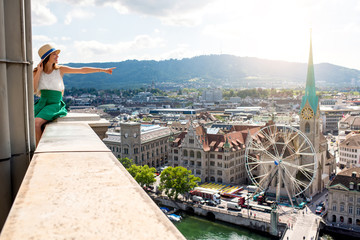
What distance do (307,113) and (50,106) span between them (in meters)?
50.3

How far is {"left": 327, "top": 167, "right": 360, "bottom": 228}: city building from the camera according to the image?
4034 cm

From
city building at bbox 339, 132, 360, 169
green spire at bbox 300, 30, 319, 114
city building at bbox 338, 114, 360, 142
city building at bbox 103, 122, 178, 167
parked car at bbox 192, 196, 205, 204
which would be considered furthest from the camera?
city building at bbox 338, 114, 360, 142

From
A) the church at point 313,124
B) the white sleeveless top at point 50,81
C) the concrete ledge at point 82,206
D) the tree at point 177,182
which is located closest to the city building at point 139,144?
Result: the tree at point 177,182

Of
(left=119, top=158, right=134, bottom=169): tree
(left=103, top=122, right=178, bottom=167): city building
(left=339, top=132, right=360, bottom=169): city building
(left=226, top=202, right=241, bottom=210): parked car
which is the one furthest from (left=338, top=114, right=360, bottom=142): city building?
(left=119, top=158, right=134, bottom=169): tree

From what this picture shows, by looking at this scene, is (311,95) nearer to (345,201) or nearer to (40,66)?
(345,201)

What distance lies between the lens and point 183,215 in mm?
45281

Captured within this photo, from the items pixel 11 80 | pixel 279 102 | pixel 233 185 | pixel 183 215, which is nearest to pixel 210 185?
pixel 233 185

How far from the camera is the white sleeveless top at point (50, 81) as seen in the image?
281 inches

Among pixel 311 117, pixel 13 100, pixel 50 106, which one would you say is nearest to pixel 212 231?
pixel 311 117

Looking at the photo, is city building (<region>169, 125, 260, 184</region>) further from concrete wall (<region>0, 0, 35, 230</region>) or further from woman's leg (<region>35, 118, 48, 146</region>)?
concrete wall (<region>0, 0, 35, 230</region>)

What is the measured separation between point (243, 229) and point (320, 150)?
19969mm

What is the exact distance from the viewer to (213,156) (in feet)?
188

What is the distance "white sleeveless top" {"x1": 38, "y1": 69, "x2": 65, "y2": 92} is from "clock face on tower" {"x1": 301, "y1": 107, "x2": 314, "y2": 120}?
49888 mm

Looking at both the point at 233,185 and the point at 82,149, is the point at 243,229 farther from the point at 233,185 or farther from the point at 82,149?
the point at 82,149
